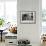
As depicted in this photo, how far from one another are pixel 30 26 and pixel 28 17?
1.17 ft

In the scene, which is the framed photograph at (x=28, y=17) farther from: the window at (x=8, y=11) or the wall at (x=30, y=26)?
the window at (x=8, y=11)

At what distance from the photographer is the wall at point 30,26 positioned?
17.9 feet

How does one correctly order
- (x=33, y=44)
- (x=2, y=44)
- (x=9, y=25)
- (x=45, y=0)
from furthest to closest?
1. (x=9, y=25)
2. (x=2, y=44)
3. (x=45, y=0)
4. (x=33, y=44)

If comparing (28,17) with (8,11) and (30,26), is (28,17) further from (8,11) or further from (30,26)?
(8,11)

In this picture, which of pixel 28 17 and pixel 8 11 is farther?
pixel 8 11

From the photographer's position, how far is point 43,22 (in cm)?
616

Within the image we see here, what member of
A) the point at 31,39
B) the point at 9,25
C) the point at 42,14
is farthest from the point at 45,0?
the point at 9,25

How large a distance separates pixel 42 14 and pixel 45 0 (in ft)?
2.03

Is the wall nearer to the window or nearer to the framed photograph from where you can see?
the framed photograph

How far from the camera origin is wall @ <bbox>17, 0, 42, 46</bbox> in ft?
17.9

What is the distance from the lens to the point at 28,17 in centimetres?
550

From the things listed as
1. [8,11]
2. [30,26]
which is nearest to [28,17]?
[30,26]

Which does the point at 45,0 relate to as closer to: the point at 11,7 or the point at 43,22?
the point at 43,22

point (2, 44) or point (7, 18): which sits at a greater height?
point (7, 18)
